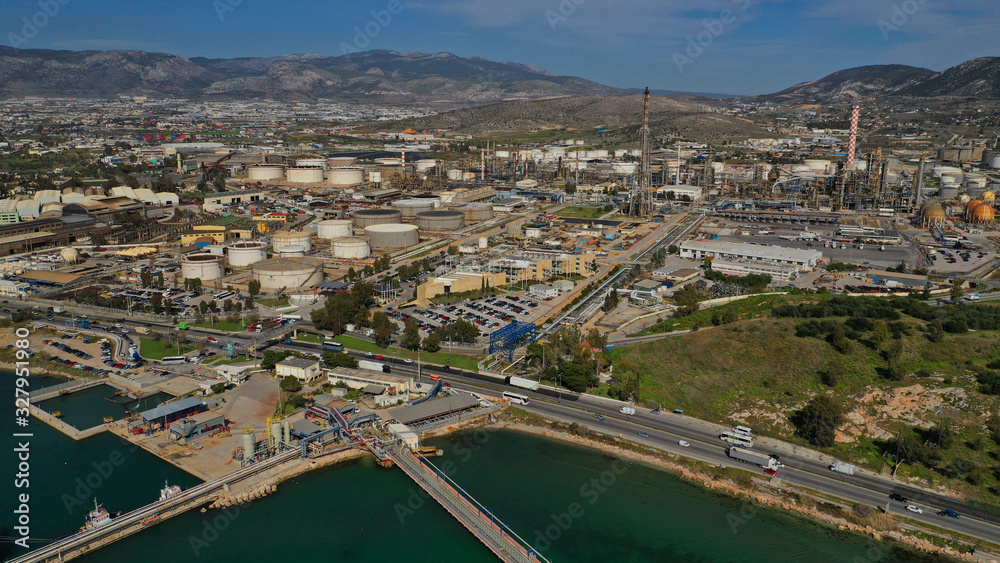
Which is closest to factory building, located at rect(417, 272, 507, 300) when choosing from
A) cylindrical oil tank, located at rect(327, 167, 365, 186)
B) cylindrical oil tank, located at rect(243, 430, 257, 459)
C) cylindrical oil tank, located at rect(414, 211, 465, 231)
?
cylindrical oil tank, located at rect(243, 430, 257, 459)

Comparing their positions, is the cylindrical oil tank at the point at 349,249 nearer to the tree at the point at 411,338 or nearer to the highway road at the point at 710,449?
the tree at the point at 411,338

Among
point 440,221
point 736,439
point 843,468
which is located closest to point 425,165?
point 440,221

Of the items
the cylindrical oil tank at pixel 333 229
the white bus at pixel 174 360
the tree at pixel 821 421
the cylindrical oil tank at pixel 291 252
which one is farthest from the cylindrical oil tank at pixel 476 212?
the tree at pixel 821 421

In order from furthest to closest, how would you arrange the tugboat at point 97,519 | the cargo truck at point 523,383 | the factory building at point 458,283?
the factory building at point 458,283 → the cargo truck at point 523,383 → the tugboat at point 97,519

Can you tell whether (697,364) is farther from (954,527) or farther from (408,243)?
(408,243)

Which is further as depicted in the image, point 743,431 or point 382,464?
point 743,431
